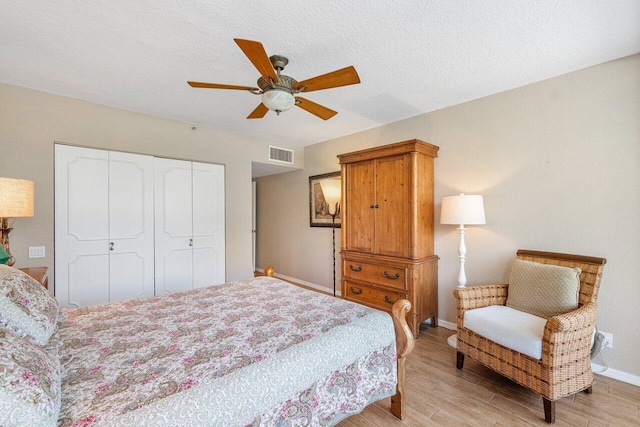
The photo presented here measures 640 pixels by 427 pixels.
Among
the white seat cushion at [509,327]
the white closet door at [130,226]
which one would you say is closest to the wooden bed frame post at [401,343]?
the white seat cushion at [509,327]

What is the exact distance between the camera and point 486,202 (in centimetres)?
293

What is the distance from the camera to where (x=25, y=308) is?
4.47 feet

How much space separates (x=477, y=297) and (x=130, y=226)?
3672 millimetres

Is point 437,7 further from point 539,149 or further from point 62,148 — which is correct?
point 62,148

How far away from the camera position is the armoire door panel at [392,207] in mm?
3016

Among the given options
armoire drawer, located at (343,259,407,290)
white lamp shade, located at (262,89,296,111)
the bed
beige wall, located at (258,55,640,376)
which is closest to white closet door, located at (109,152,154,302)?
the bed

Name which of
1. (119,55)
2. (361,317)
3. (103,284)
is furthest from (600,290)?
(103,284)

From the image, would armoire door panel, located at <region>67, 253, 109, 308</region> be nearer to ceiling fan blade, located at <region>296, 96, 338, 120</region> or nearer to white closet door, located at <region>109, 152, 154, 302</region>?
white closet door, located at <region>109, 152, 154, 302</region>

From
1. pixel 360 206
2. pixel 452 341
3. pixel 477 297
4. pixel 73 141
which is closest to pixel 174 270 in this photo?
pixel 73 141

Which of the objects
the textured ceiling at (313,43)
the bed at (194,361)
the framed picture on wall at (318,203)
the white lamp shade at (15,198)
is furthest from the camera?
the framed picture on wall at (318,203)

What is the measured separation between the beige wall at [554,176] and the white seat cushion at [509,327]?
26.6 inches

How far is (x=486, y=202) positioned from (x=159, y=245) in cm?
377

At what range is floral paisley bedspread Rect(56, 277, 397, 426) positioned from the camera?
3.34 ft

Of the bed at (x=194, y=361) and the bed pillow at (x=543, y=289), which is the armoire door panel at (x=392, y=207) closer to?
the bed pillow at (x=543, y=289)
